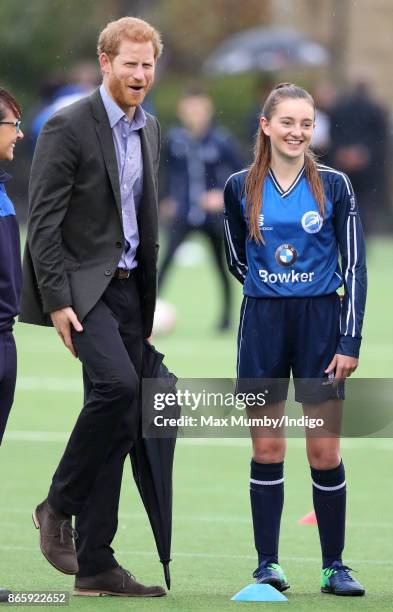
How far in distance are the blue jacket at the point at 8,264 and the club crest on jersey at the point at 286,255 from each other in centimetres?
105

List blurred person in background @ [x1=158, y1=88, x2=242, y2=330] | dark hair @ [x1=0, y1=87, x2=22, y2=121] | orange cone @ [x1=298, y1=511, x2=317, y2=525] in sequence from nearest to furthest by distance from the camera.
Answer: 1. dark hair @ [x1=0, y1=87, x2=22, y2=121]
2. orange cone @ [x1=298, y1=511, x2=317, y2=525]
3. blurred person in background @ [x1=158, y1=88, x2=242, y2=330]

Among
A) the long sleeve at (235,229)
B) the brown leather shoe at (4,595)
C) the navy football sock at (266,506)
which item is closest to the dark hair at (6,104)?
the long sleeve at (235,229)

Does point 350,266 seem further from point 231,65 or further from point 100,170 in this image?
point 231,65

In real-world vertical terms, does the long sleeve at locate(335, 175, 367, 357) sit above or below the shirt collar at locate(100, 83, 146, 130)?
below

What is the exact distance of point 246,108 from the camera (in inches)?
1337

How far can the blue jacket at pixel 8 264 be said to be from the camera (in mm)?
6277

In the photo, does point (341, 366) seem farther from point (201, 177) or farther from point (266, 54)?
point (266, 54)

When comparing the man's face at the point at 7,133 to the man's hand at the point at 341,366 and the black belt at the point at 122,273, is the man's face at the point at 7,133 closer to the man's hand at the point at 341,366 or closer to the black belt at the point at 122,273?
the black belt at the point at 122,273

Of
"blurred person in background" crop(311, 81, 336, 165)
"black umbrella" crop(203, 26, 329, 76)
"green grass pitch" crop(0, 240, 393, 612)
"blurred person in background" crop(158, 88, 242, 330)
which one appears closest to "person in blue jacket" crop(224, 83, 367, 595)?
"green grass pitch" crop(0, 240, 393, 612)

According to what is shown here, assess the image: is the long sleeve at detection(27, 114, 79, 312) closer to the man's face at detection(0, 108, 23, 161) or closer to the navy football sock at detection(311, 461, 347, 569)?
the man's face at detection(0, 108, 23, 161)

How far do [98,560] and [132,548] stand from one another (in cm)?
105

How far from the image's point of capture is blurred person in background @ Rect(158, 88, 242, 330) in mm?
16359

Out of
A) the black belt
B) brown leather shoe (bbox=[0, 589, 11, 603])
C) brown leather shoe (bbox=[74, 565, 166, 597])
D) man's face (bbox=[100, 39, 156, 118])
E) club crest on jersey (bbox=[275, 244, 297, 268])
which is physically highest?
man's face (bbox=[100, 39, 156, 118])

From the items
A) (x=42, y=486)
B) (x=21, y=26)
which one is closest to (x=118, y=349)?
(x=42, y=486)
